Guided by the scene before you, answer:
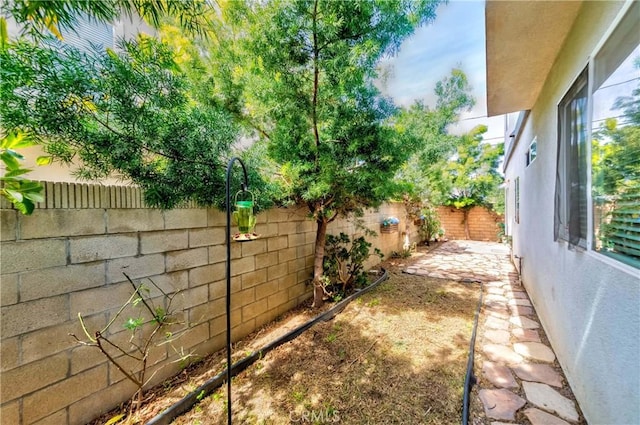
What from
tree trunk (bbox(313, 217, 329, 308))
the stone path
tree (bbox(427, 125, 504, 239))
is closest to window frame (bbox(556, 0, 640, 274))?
the stone path

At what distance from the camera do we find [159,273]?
2281 mm

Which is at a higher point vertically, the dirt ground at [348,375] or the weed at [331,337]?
the weed at [331,337]

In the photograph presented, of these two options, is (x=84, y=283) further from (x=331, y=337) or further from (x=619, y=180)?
(x=619, y=180)

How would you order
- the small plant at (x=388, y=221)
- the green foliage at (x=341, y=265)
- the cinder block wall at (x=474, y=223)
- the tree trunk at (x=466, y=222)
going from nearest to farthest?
the green foliage at (x=341, y=265), the small plant at (x=388, y=221), the cinder block wall at (x=474, y=223), the tree trunk at (x=466, y=222)

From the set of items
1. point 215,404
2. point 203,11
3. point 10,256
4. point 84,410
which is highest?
point 203,11

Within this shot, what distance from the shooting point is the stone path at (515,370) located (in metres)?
1.98

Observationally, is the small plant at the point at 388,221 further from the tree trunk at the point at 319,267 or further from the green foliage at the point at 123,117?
the green foliage at the point at 123,117

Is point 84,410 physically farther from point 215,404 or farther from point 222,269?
point 222,269

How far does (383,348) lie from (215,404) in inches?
71.7

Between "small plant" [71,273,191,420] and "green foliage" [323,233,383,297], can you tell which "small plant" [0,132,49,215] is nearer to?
"small plant" [71,273,191,420]

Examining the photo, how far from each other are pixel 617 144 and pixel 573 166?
0.75 m

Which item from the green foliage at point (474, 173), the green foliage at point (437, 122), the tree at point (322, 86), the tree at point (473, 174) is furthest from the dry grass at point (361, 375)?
the green foliage at point (474, 173)

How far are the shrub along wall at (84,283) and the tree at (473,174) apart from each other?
36.4 ft

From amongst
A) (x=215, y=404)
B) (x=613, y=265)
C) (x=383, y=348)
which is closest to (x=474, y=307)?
(x=383, y=348)
